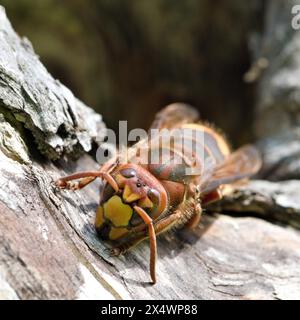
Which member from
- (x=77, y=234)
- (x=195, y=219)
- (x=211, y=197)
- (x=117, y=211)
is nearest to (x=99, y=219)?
(x=117, y=211)

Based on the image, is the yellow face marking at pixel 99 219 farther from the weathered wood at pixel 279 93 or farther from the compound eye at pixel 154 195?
the weathered wood at pixel 279 93

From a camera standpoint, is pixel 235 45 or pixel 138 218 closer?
pixel 138 218

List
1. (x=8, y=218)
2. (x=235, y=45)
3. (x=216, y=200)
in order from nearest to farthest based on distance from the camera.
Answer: (x=8, y=218) < (x=216, y=200) < (x=235, y=45)

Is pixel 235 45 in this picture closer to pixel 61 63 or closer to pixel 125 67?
pixel 125 67

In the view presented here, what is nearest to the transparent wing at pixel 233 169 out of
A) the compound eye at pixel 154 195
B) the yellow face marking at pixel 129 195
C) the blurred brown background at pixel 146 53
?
the compound eye at pixel 154 195

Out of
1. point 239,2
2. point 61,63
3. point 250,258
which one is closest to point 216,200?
point 250,258

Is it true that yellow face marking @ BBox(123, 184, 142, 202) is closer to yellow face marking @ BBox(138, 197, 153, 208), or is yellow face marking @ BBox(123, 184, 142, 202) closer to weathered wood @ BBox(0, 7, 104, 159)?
yellow face marking @ BBox(138, 197, 153, 208)
